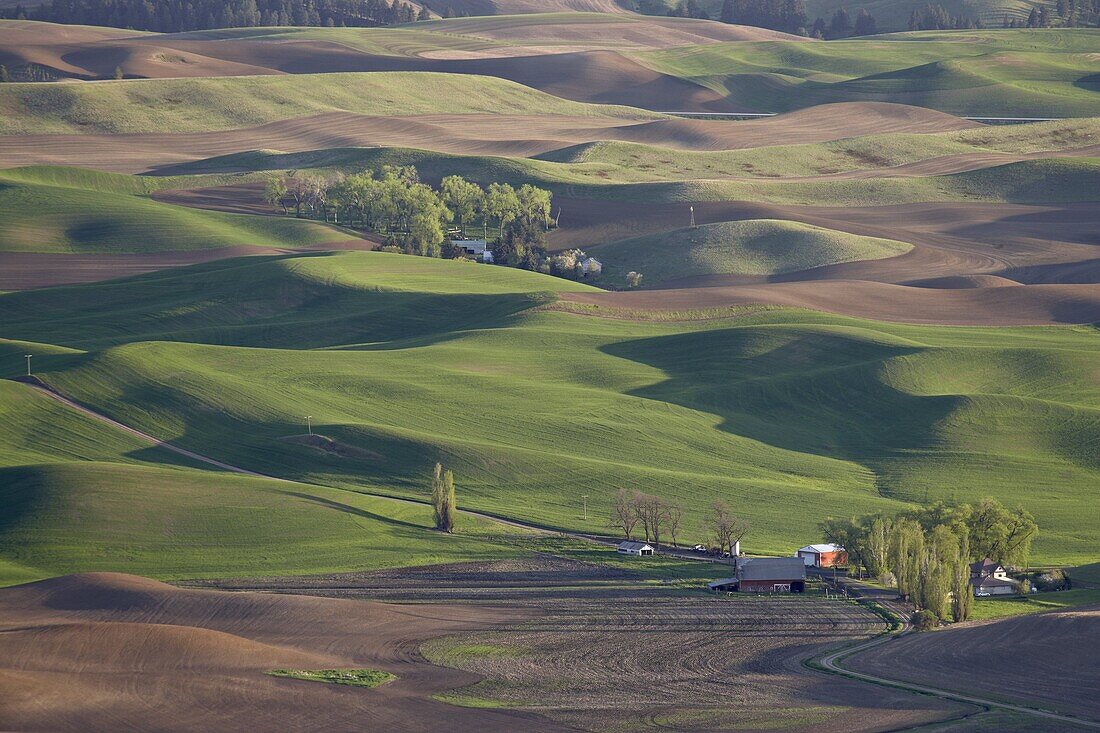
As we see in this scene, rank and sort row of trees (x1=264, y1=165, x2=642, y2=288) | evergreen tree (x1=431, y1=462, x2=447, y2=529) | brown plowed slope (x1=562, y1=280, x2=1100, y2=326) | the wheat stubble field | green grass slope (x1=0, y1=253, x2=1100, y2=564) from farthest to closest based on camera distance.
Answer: row of trees (x1=264, y1=165, x2=642, y2=288) < brown plowed slope (x1=562, y1=280, x2=1100, y2=326) < green grass slope (x1=0, y1=253, x2=1100, y2=564) < evergreen tree (x1=431, y1=462, x2=447, y2=529) < the wheat stubble field

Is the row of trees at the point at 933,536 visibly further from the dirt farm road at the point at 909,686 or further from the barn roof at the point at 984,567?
the dirt farm road at the point at 909,686

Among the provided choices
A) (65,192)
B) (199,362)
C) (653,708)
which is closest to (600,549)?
(653,708)

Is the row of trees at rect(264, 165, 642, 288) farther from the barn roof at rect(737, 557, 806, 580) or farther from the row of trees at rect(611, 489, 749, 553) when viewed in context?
the barn roof at rect(737, 557, 806, 580)

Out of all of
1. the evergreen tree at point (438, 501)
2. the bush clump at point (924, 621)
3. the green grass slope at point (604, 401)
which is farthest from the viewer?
the green grass slope at point (604, 401)

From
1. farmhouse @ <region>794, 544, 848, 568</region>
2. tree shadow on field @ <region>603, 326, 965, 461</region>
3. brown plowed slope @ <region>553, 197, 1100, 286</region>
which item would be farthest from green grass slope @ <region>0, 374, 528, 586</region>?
brown plowed slope @ <region>553, 197, 1100, 286</region>

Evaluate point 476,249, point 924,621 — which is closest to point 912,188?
point 476,249

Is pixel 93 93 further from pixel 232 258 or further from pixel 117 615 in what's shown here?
pixel 117 615

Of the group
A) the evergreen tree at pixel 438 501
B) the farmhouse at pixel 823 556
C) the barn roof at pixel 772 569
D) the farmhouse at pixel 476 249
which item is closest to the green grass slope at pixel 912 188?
the farmhouse at pixel 476 249
